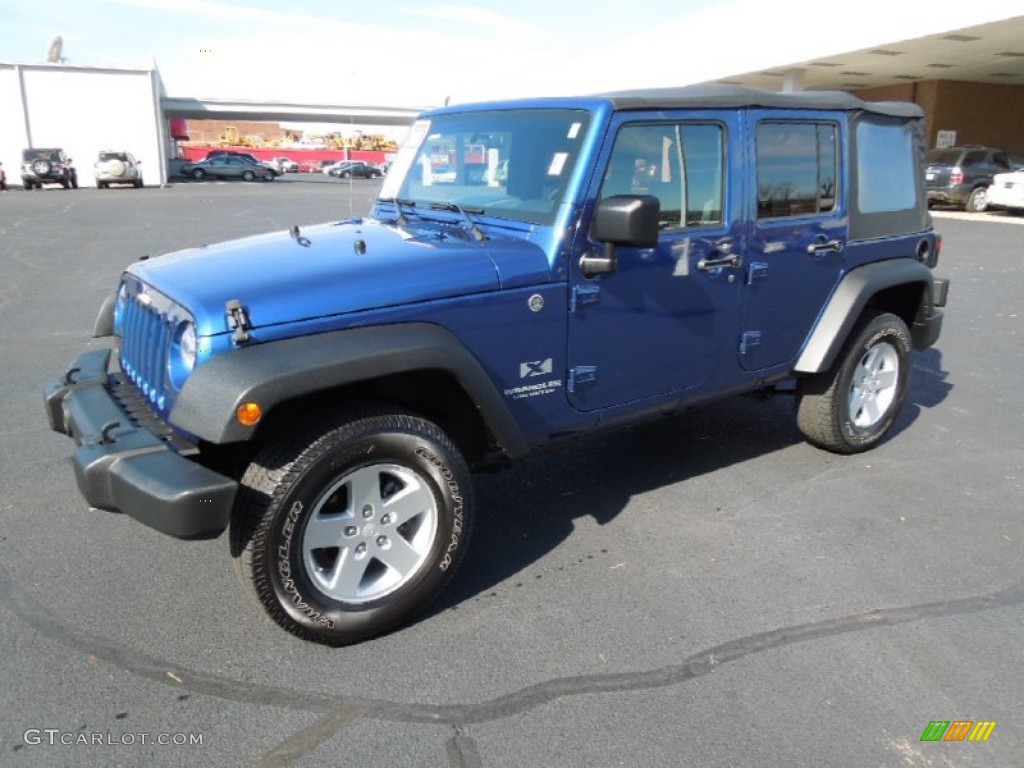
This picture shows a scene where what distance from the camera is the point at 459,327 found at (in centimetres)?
298

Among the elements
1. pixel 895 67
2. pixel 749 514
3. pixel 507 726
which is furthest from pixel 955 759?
pixel 895 67

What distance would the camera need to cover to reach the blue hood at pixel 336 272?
2.69 meters

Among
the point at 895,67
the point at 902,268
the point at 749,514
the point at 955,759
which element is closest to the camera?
the point at 955,759

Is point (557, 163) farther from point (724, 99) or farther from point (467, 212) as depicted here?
point (724, 99)

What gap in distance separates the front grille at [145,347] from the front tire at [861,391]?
343 cm

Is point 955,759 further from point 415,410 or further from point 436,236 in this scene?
point 436,236

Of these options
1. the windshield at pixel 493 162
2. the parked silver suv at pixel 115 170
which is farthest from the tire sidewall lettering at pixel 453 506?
the parked silver suv at pixel 115 170

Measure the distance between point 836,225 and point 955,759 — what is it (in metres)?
2.75

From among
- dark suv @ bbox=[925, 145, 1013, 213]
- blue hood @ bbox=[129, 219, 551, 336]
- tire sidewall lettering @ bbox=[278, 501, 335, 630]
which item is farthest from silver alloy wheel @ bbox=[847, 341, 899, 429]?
dark suv @ bbox=[925, 145, 1013, 213]

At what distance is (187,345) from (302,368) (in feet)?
1.57

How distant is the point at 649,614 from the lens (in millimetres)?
3121

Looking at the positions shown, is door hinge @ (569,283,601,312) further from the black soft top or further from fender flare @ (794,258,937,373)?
fender flare @ (794,258,937,373)

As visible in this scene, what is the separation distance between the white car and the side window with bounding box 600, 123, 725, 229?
1953 centimetres

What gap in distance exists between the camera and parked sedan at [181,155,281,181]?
152ft
